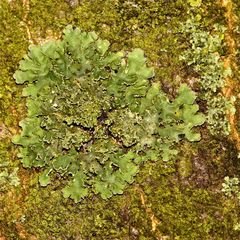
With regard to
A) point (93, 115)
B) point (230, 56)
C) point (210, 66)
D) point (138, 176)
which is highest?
point (230, 56)

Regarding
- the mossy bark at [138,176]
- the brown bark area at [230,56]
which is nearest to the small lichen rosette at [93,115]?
the mossy bark at [138,176]

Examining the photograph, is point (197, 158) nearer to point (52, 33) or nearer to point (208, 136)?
point (208, 136)

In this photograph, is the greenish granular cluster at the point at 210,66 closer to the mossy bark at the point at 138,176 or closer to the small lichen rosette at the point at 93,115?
the mossy bark at the point at 138,176

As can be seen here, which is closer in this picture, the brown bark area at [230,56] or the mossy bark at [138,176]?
Answer: the mossy bark at [138,176]

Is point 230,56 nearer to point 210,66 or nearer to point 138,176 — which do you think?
point 210,66

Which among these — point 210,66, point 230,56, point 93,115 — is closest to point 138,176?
point 93,115

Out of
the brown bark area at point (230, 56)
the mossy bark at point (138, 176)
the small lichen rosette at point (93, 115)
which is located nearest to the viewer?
the small lichen rosette at point (93, 115)

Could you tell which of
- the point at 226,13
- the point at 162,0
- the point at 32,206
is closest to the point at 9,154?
the point at 32,206

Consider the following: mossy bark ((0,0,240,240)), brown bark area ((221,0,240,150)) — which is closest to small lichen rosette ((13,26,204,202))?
mossy bark ((0,0,240,240))
